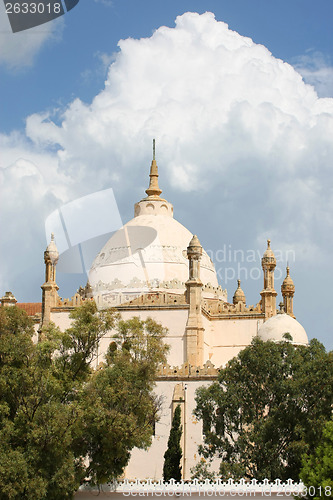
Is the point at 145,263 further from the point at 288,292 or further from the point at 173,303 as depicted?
the point at 288,292

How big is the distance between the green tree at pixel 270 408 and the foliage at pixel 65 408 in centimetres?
274

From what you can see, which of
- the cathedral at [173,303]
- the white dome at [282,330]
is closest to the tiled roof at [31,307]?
the cathedral at [173,303]

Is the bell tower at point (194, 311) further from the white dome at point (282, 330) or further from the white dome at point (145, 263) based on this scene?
the white dome at point (282, 330)

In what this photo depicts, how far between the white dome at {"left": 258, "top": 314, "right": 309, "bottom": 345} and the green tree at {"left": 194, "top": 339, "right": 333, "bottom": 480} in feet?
20.5

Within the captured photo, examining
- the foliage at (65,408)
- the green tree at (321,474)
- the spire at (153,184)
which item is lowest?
the green tree at (321,474)

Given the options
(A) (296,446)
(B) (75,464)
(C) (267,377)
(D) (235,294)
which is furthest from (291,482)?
(D) (235,294)

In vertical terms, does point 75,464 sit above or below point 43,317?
below

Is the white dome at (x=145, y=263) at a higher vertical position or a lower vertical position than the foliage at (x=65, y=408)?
higher

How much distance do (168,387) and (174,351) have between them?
3.80m

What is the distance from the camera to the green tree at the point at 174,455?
121 feet

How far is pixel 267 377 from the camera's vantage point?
34.2 metres

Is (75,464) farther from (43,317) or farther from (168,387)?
(43,317)

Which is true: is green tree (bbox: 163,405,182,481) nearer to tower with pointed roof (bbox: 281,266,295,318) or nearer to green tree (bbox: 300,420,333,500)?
green tree (bbox: 300,420,333,500)

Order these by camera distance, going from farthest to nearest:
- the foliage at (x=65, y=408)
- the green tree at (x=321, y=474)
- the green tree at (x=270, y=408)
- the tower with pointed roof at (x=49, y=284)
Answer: the tower with pointed roof at (x=49, y=284), the green tree at (x=270, y=408), the foliage at (x=65, y=408), the green tree at (x=321, y=474)
